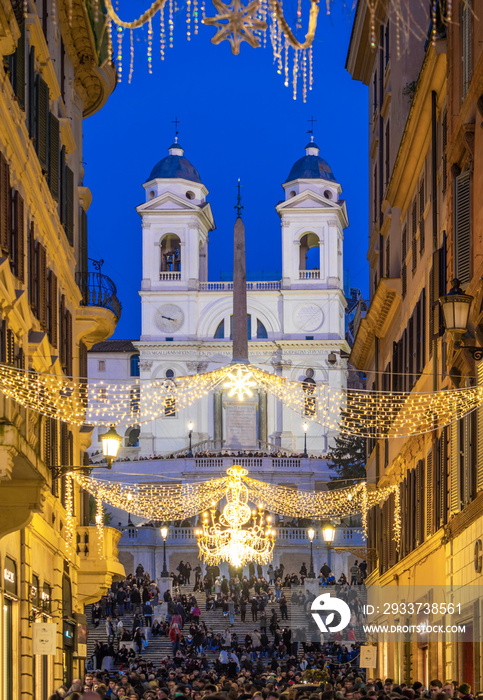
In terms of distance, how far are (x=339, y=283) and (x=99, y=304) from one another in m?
78.5

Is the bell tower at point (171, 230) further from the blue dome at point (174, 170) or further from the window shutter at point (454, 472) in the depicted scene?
the window shutter at point (454, 472)

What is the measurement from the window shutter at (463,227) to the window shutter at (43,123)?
7686 millimetres

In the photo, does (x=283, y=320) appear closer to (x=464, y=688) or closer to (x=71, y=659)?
(x=71, y=659)

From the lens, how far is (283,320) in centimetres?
10738

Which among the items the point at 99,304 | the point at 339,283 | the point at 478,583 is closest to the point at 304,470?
the point at 339,283

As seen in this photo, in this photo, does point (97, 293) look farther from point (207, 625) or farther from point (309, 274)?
point (309, 274)

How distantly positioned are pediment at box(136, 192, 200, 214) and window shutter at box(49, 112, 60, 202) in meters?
82.9

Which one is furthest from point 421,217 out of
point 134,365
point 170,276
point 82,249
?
point 134,365

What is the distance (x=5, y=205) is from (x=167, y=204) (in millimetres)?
90939

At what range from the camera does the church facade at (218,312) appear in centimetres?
10425

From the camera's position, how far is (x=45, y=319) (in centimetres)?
2467

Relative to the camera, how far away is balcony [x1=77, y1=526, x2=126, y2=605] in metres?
32.7

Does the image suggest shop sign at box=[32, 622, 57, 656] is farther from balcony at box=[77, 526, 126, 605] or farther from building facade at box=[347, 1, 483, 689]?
balcony at box=[77, 526, 126, 605]

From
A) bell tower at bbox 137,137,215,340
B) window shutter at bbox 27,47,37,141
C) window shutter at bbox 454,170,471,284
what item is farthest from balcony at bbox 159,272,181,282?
window shutter at bbox 454,170,471,284
